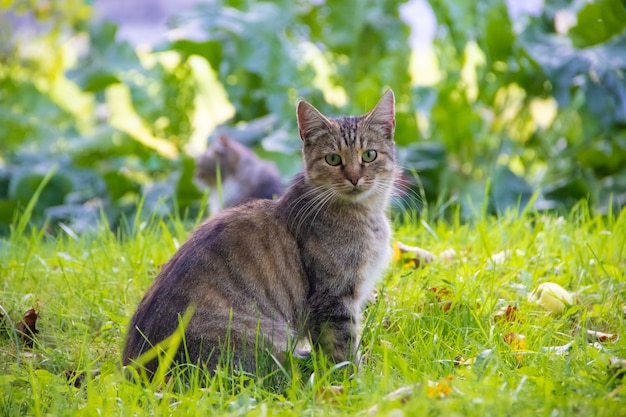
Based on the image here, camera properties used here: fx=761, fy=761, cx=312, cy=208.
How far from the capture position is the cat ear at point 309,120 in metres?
3.24

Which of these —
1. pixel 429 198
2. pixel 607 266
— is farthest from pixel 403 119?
pixel 607 266

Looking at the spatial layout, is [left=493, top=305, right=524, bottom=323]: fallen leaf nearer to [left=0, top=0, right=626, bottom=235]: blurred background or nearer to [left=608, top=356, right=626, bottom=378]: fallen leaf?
[left=608, top=356, right=626, bottom=378]: fallen leaf

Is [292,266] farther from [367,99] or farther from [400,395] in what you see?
[367,99]

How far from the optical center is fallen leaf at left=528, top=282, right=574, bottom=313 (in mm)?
3221

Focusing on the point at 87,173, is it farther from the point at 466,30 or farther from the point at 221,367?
the point at 221,367

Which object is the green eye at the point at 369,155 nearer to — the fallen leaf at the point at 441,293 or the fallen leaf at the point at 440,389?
the fallen leaf at the point at 441,293

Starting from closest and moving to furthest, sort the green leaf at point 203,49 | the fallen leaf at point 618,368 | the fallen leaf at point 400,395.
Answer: the fallen leaf at point 400,395 → the fallen leaf at point 618,368 → the green leaf at point 203,49

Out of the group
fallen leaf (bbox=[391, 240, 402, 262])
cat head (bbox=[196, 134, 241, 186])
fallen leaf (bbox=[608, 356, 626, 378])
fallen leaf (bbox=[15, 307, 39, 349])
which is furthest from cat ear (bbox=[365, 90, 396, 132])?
cat head (bbox=[196, 134, 241, 186])

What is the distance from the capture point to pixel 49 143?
283 inches

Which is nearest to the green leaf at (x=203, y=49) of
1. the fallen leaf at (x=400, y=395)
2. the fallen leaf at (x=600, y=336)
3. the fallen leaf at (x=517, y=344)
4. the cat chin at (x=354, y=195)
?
the cat chin at (x=354, y=195)

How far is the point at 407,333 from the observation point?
301 centimetres

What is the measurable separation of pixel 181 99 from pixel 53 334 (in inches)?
147

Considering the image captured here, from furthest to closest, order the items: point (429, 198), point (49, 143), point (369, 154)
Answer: point (49, 143)
point (429, 198)
point (369, 154)

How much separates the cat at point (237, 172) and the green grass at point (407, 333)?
68.3 inches
